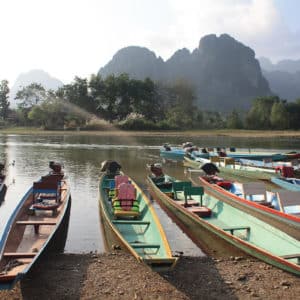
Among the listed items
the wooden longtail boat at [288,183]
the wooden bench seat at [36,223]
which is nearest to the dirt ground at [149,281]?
the wooden bench seat at [36,223]

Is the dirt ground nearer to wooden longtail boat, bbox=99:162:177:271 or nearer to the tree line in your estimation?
wooden longtail boat, bbox=99:162:177:271

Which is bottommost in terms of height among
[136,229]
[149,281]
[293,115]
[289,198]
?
[149,281]

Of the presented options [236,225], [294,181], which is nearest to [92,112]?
[294,181]

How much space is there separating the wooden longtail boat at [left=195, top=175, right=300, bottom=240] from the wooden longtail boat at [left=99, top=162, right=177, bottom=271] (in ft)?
11.9

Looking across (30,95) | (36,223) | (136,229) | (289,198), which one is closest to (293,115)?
(30,95)

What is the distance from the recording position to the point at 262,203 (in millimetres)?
16297

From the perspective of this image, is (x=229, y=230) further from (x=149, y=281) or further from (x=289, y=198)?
(x=149, y=281)

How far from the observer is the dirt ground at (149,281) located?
9070 mm

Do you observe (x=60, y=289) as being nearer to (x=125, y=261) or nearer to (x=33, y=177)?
(x=125, y=261)

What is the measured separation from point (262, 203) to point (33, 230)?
808 centimetres

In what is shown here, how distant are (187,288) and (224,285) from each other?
2.66 ft

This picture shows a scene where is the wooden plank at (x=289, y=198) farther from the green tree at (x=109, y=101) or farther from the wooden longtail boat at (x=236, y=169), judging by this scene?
the green tree at (x=109, y=101)

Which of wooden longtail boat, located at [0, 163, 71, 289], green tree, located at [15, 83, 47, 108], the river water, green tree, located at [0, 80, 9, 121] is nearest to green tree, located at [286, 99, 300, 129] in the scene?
the river water

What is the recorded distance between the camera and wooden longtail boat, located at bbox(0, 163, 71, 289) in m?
9.17
